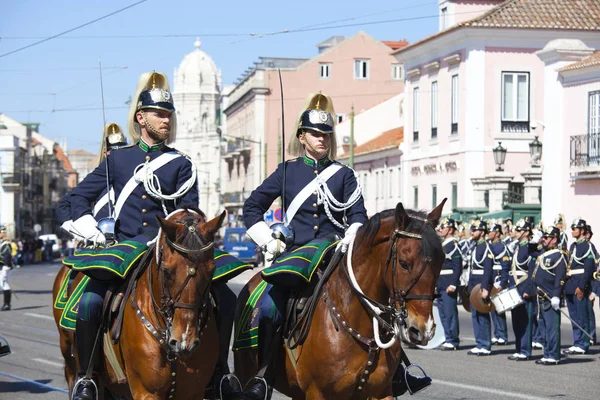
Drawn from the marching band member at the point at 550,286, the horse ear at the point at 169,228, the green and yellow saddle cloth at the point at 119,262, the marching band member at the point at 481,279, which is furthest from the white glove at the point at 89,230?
the marching band member at the point at 481,279

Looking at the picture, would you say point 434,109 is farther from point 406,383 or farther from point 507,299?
point 406,383

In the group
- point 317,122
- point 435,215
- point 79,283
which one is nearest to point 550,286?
point 317,122

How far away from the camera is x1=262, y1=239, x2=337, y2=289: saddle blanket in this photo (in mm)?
9133

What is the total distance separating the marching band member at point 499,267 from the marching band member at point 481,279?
17 cm

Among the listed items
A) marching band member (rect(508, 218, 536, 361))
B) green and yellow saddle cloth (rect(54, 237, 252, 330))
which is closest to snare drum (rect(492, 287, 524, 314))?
marching band member (rect(508, 218, 536, 361))

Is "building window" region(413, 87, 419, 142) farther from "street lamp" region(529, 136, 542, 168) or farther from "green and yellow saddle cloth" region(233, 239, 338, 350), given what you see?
"green and yellow saddle cloth" region(233, 239, 338, 350)

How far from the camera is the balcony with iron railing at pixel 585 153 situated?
34688 millimetres

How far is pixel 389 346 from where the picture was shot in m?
8.53

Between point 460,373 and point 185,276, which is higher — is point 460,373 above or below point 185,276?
below

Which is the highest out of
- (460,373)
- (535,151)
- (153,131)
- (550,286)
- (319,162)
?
(535,151)

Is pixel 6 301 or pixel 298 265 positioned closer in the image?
pixel 298 265

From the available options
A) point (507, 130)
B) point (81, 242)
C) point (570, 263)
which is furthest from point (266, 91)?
point (81, 242)

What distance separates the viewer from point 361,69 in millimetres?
89000

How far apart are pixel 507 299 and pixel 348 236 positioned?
11015 mm
